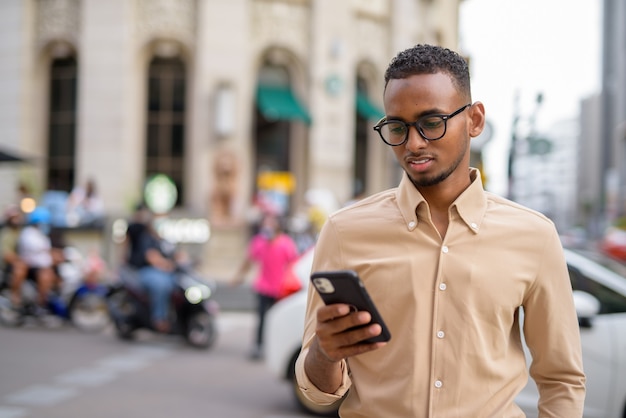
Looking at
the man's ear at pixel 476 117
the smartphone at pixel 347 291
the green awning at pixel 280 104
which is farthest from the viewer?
the green awning at pixel 280 104

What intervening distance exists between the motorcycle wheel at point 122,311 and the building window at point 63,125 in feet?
36.6

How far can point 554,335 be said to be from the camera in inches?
80.5

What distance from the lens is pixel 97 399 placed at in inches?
308

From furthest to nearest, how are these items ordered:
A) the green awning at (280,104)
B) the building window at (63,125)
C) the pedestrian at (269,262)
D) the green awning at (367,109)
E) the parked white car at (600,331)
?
the green awning at (367,109), the building window at (63,125), the green awning at (280,104), the pedestrian at (269,262), the parked white car at (600,331)

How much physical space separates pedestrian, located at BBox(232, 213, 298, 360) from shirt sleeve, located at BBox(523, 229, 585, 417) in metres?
7.93

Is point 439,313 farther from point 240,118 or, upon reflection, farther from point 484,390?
point 240,118

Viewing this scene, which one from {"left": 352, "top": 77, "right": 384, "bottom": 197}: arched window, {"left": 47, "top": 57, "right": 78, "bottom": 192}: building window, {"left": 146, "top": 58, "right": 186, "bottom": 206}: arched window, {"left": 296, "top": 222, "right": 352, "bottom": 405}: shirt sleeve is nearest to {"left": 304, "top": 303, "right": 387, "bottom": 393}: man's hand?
{"left": 296, "top": 222, "right": 352, "bottom": 405}: shirt sleeve

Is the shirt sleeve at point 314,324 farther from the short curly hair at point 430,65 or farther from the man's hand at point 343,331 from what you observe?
the short curly hair at point 430,65

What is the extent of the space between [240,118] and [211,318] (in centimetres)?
1124

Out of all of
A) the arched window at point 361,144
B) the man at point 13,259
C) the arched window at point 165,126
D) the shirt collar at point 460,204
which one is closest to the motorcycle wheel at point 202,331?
the man at point 13,259

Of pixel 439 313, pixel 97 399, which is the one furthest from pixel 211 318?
pixel 439 313

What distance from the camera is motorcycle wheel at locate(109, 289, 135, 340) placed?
38.1ft

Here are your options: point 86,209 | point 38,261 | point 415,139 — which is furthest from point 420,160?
point 86,209

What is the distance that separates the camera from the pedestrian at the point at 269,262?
10070 mm
